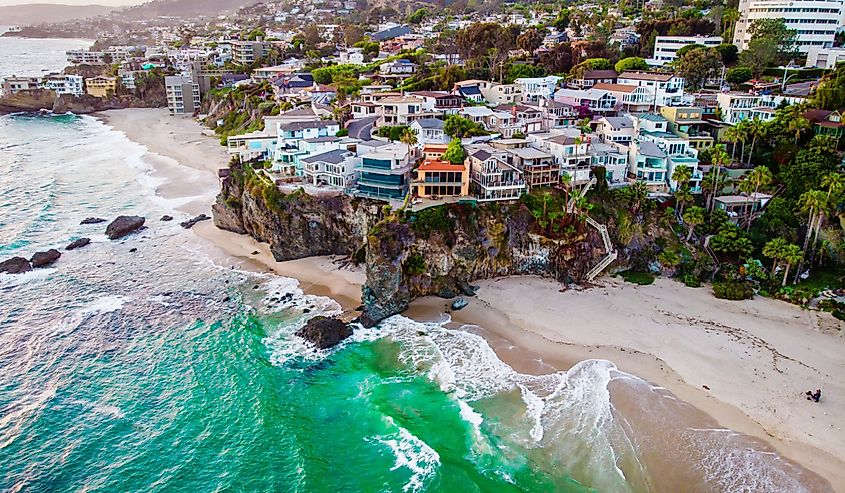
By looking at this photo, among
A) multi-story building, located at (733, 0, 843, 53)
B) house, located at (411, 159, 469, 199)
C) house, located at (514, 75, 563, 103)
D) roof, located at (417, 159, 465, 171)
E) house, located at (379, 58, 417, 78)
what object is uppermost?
multi-story building, located at (733, 0, 843, 53)

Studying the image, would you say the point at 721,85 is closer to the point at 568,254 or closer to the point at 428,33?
the point at 568,254

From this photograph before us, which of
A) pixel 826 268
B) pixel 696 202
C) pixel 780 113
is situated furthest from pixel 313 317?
pixel 780 113

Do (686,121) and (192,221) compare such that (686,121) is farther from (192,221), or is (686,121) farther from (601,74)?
(192,221)

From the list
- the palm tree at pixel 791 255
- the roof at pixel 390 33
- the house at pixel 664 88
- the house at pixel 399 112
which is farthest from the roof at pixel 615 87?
the roof at pixel 390 33

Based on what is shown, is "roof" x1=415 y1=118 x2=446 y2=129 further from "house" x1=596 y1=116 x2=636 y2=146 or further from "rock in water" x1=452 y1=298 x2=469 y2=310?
"rock in water" x1=452 y1=298 x2=469 y2=310

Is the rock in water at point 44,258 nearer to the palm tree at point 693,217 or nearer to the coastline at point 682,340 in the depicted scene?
the coastline at point 682,340

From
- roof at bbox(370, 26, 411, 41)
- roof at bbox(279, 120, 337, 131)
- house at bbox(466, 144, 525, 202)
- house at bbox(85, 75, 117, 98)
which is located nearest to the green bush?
house at bbox(466, 144, 525, 202)

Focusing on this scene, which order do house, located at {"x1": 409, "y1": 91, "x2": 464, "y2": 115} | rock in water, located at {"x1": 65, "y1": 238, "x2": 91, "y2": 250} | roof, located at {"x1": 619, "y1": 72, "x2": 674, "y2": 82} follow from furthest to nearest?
1. house, located at {"x1": 409, "y1": 91, "x2": 464, "y2": 115}
2. roof, located at {"x1": 619, "y1": 72, "x2": 674, "y2": 82}
3. rock in water, located at {"x1": 65, "y1": 238, "x2": 91, "y2": 250}
